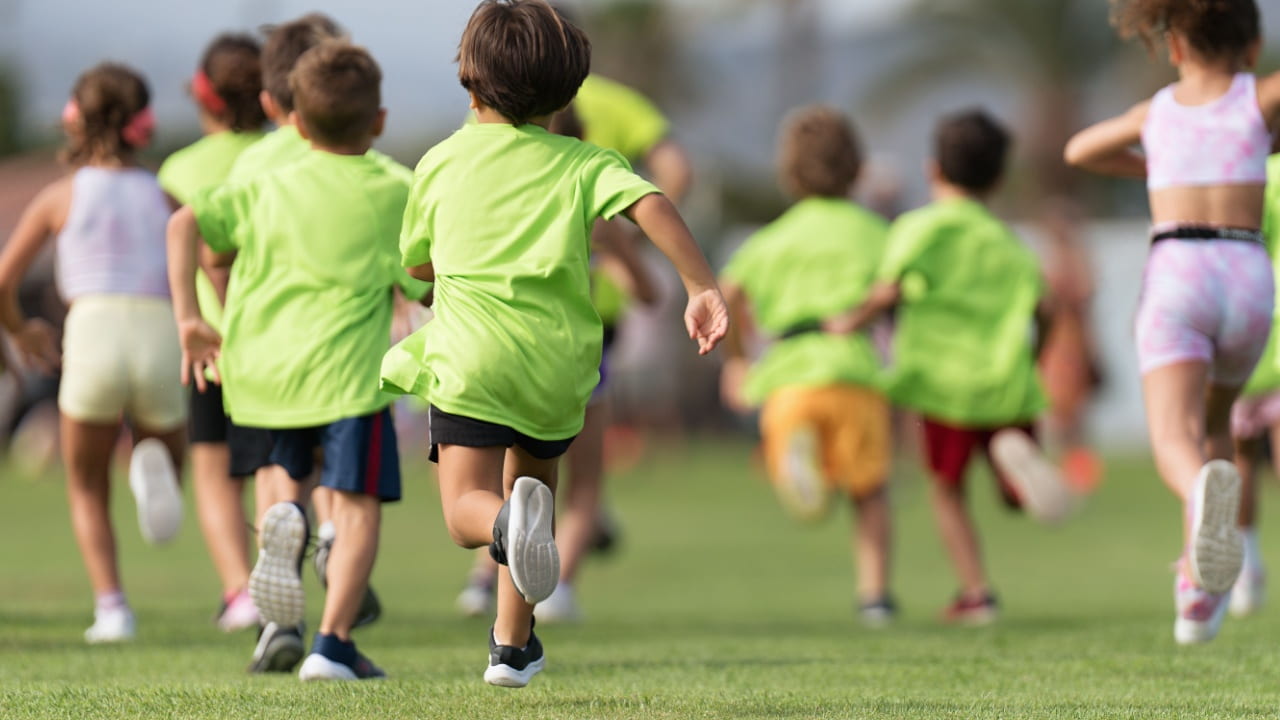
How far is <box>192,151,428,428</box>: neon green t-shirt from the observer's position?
17.3ft

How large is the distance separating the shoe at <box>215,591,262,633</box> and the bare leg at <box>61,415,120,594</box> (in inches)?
16.4

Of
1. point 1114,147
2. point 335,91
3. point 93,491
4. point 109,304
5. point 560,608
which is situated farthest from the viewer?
point 560,608

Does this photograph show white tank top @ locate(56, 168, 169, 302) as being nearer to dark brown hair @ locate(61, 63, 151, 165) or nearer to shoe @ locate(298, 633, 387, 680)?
dark brown hair @ locate(61, 63, 151, 165)

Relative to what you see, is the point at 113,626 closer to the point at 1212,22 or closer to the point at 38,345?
the point at 38,345

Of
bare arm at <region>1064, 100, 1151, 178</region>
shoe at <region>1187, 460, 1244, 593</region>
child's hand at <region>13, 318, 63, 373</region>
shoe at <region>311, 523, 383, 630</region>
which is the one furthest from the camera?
child's hand at <region>13, 318, 63, 373</region>

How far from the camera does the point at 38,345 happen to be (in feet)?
22.4

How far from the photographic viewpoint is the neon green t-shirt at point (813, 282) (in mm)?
8109

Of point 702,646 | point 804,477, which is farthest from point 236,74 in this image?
point 804,477

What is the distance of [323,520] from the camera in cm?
572

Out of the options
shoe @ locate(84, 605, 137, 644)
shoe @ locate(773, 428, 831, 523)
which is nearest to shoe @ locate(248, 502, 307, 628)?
shoe @ locate(84, 605, 137, 644)

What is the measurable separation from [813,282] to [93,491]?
3195mm

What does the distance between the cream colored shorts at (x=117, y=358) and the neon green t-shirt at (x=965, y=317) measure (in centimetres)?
308

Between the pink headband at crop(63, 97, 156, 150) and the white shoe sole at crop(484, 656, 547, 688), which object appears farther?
the pink headband at crop(63, 97, 156, 150)

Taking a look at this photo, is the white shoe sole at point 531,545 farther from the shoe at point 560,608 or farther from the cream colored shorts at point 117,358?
the shoe at point 560,608
